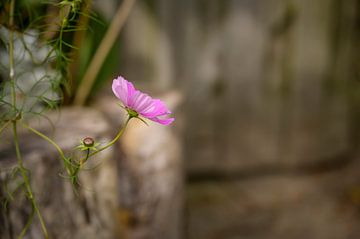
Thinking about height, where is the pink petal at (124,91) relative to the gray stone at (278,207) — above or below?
above

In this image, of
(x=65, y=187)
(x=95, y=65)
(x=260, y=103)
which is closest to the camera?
(x=65, y=187)

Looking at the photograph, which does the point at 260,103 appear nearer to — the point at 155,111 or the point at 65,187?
the point at 65,187

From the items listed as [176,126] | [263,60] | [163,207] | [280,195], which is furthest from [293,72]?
[163,207]

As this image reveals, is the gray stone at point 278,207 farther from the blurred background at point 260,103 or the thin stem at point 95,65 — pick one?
the thin stem at point 95,65

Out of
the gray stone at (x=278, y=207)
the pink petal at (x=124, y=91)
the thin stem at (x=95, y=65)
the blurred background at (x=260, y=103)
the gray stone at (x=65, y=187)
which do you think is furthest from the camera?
the blurred background at (x=260, y=103)

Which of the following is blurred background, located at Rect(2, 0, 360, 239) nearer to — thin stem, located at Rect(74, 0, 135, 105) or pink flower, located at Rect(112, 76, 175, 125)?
thin stem, located at Rect(74, 0, 135, 105)

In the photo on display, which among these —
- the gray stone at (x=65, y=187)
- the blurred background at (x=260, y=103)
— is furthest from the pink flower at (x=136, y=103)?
the blurred background at (x=260, y=103)

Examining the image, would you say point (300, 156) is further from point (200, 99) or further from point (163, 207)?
point (163, 207)

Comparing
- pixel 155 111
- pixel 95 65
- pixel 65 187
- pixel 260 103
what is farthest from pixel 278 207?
pixel 155 111
